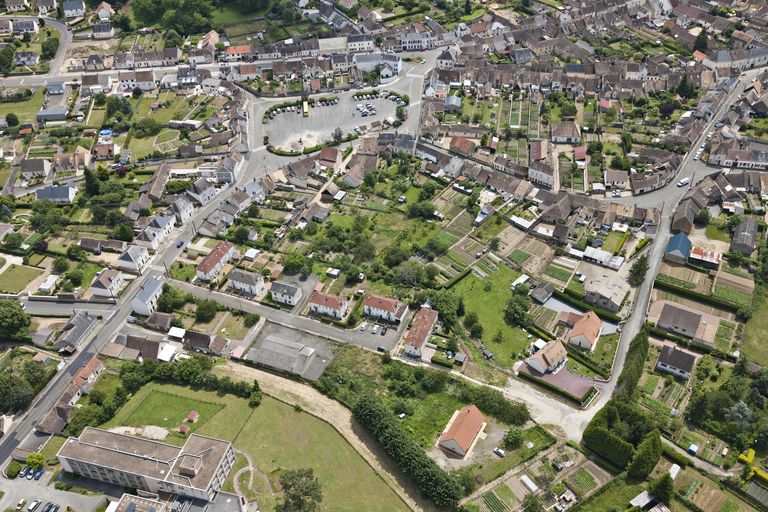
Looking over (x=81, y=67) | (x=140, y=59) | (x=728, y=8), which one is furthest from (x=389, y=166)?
(x=728, y=8)

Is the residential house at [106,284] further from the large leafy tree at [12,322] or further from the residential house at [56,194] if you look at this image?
the residential house at [56,194]

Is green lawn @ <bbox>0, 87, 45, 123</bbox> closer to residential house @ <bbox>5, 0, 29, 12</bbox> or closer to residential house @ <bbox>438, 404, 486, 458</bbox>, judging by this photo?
residential house @ <bbox>5, 0, 29, 12</bbox>

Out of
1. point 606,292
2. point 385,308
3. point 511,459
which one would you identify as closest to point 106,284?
point 385,308

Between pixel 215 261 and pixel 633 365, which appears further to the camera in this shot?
pixel 215 261

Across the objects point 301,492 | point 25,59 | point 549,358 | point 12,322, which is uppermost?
point 25,59

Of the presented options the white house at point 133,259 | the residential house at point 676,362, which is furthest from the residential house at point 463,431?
the white house at point 133,259

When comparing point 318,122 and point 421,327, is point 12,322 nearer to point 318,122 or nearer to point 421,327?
point 421,327
